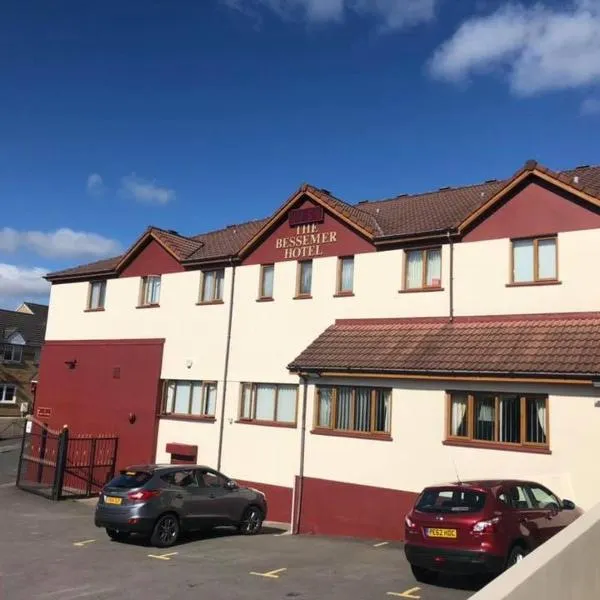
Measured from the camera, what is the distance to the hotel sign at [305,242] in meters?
20.0

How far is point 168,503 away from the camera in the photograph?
1402 centimetres

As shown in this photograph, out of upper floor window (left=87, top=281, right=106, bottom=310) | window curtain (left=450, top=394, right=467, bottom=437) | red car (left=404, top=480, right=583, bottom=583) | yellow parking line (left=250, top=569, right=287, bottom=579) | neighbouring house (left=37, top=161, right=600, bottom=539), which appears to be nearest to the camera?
red car (left=404, top=480, right=583, bottom=583)

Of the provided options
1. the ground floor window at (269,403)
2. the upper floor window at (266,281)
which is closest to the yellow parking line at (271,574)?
the ground floor window at (269,403)

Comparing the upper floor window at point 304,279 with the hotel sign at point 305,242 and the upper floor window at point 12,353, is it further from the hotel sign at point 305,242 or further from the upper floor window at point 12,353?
the upper floor window at point 12,353

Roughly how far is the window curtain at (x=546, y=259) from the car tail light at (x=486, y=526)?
26.1 ft

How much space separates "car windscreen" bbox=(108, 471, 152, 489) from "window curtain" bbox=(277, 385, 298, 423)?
5.79 metres

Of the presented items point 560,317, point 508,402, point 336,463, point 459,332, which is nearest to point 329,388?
point 336,463

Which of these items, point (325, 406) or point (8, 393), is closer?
point (325, 406)

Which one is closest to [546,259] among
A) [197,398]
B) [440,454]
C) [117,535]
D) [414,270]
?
[414,270]

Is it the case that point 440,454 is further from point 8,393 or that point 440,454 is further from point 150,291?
point 8,393

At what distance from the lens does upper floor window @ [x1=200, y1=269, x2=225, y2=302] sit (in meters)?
22.4

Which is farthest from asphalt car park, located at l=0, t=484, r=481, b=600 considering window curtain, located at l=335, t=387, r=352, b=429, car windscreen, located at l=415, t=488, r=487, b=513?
window curtain, located at l=335, t=387, r=352, b=429

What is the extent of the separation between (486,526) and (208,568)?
5076 mm

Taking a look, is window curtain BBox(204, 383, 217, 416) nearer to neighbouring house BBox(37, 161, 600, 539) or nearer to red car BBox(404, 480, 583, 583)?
neighbouring house BBox(37, 161, 600, 539)
